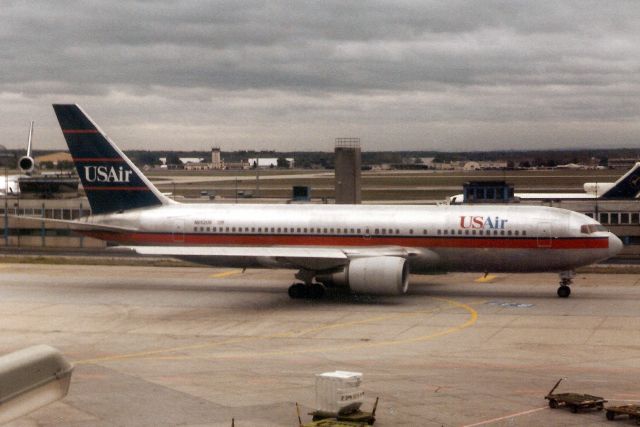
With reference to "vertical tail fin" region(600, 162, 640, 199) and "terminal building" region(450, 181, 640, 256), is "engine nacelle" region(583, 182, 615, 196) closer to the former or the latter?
"vertical tail fin" region(600, 162, 640, 199)

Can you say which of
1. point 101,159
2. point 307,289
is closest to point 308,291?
point 307,289

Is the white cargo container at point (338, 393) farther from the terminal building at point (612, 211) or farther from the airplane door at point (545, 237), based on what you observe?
the terminal building at point (612, 211)

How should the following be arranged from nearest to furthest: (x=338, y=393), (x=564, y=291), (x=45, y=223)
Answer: (x=338, y=393), (x=564, y=291), (x=45, y=223)

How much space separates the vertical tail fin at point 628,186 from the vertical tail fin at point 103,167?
4637 centimetres

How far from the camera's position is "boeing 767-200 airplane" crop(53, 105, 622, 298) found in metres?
40.4

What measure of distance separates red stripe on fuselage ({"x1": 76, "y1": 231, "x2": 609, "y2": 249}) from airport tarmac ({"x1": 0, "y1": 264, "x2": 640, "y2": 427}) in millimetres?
2540

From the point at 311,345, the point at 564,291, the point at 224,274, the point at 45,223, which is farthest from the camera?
the point at 45,223

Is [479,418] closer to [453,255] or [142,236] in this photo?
[453,255]

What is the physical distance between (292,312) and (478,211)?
10397 millimetres

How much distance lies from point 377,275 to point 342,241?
12.9 ft

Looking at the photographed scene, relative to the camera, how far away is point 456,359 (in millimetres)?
28000

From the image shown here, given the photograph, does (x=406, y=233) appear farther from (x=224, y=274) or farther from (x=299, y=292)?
(x=224, y=274)

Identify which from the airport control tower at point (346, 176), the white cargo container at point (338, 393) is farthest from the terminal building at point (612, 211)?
the white cargo container at point (338, 393)

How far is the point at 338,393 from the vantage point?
65.6 feet
